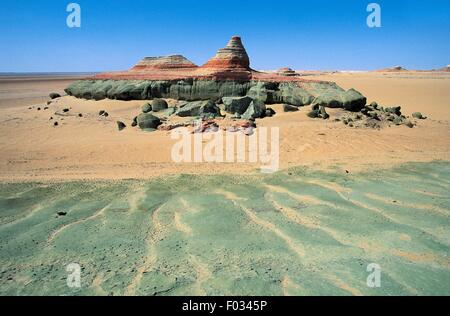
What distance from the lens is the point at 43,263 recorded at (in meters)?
3.14

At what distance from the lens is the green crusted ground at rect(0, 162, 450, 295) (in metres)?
2.82

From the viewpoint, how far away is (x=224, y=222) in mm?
4000

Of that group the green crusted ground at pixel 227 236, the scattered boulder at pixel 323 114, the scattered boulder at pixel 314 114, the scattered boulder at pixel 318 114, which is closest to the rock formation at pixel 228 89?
the scattered boulder at pixel 323 114

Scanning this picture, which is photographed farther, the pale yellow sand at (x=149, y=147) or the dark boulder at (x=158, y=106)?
the dark boulder at (x=158, y=106)

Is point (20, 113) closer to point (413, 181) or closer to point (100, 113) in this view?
point (100, 113)

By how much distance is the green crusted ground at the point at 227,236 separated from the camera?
2820mm

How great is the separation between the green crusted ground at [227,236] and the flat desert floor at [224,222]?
0.05 ft

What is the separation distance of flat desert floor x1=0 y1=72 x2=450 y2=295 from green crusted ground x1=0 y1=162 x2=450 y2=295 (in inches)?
0.6

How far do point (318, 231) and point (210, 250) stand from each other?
4.01 ft

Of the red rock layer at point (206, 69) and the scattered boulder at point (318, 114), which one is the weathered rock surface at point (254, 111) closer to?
the scattered boulder at point (318, 114)

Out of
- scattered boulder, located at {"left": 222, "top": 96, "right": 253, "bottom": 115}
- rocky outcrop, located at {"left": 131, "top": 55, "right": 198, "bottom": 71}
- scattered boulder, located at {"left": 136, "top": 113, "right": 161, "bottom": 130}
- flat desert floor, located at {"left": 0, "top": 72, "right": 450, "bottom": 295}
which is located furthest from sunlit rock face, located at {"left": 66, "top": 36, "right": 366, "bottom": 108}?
flat desert floor, located at {"left": 0, "top": 72, "right": 450, "bottom": 295}

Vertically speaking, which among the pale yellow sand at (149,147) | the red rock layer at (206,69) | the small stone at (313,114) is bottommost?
the pale yellow sand at (149,147)

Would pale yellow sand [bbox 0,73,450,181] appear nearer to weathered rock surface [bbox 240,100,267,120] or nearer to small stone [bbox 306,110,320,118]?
small stone [bbox 306,110,320,118]

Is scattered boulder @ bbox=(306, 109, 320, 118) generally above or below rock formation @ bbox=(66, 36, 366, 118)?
below
